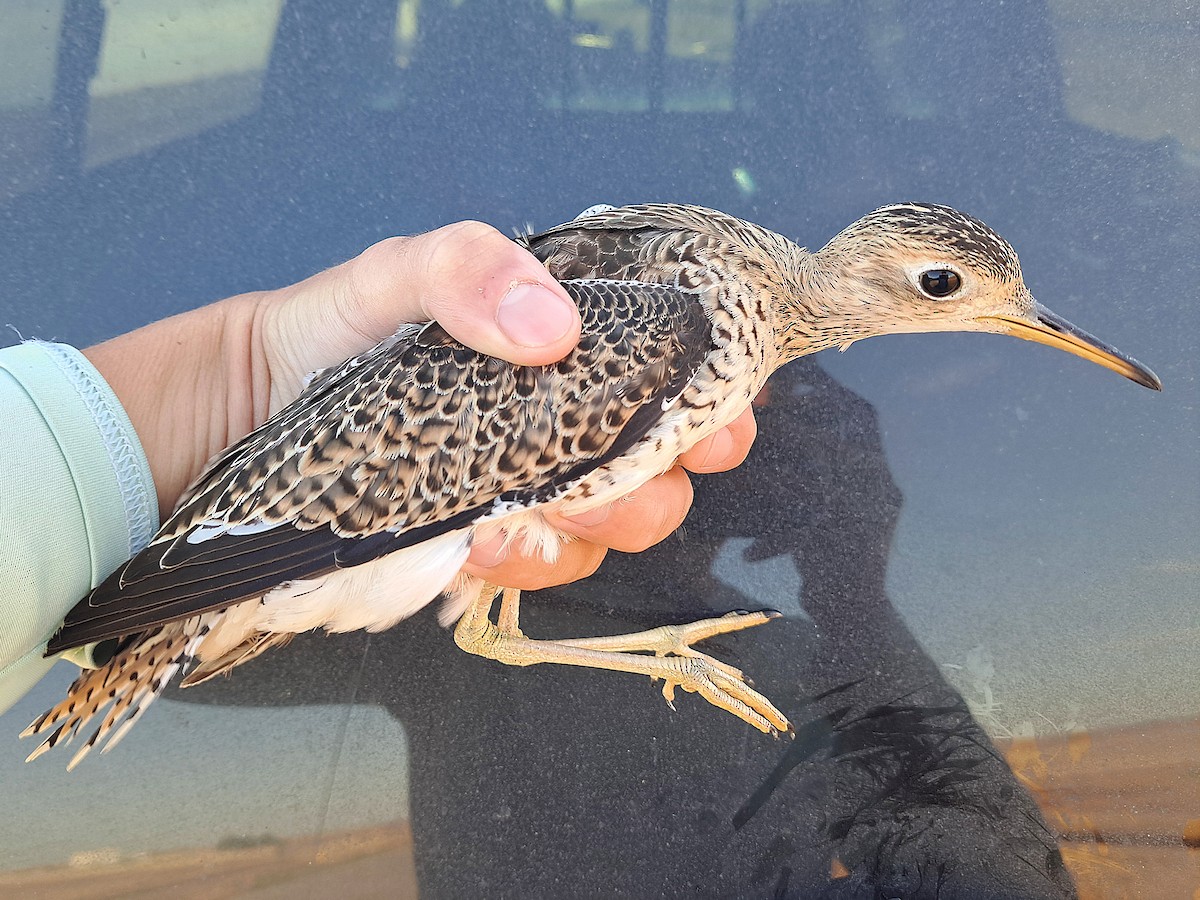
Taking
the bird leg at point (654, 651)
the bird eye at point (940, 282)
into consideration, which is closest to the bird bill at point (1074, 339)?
the bird eye at point (940, 282)

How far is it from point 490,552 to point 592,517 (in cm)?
31

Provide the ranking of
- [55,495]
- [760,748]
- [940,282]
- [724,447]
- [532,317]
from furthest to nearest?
[760,748], [724,447], [940,282], [55,495], [532,317]

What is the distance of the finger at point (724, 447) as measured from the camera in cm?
227

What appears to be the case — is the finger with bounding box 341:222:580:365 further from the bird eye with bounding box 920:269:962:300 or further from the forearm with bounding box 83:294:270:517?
the bird eye with bounding box 920:269:962:300

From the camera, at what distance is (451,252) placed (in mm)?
1923

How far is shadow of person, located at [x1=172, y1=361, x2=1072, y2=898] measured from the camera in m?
2.44

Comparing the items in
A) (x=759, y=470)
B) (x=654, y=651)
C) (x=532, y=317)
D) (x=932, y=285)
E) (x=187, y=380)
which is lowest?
(x=654, y=651)

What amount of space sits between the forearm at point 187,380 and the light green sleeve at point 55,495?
0.27 m

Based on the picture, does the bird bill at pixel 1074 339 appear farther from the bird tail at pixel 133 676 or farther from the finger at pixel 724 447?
the bird tail at pixel 133 676

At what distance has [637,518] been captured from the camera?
2248 mm

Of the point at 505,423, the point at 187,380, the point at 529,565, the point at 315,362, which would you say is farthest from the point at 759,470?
the point at 187,380

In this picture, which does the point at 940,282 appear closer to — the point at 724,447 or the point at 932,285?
the point at 932,285

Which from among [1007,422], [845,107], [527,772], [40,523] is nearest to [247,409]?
[40,523]

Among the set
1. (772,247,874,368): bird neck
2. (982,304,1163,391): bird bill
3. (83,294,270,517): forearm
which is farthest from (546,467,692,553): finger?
(83,294,270,517): forearm
